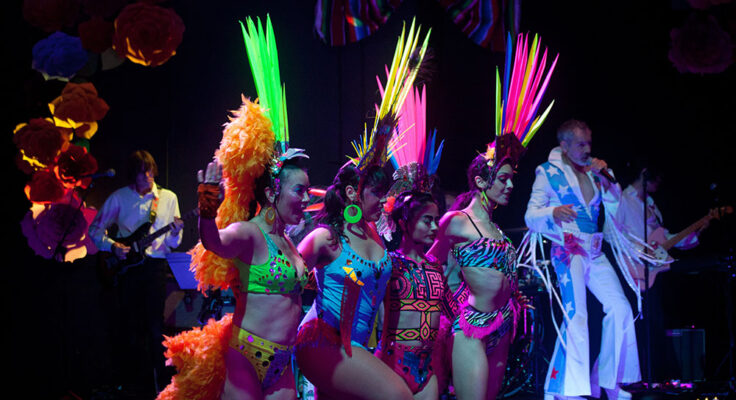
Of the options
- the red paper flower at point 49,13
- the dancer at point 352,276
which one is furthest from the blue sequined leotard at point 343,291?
the red paper flower at point 49,13

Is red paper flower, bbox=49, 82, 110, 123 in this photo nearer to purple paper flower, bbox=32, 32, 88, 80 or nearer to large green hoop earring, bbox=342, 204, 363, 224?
purple paper flower, bbox=32, 32, 88, 80

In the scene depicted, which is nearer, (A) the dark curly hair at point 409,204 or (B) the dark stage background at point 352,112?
(A) the dark curly hair at point 409,204

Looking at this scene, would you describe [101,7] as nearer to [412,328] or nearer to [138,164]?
[138,164]

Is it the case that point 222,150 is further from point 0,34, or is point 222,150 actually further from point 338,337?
point 0,34

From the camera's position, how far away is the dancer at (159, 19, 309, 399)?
323 centimetres

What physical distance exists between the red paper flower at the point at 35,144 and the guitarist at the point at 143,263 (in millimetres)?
624

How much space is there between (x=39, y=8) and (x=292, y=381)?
468 cm

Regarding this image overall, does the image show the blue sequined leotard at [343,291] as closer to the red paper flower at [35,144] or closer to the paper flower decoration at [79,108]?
the red paper flower at [35,144]

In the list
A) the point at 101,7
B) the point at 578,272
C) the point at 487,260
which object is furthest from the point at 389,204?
the point at 101,7

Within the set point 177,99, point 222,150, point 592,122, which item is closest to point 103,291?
point 177,99

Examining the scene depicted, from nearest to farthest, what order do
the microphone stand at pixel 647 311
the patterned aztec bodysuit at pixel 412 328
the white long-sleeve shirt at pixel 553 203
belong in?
the patterned aztec bodysuit at pixel 412 328 → the white long-sleeve shirt at pixel 553 203 → the microphone stand at pixel 647 311

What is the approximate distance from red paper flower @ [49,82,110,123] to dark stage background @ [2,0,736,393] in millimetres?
143

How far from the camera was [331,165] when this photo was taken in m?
7.35

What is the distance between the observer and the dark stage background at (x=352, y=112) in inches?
260
